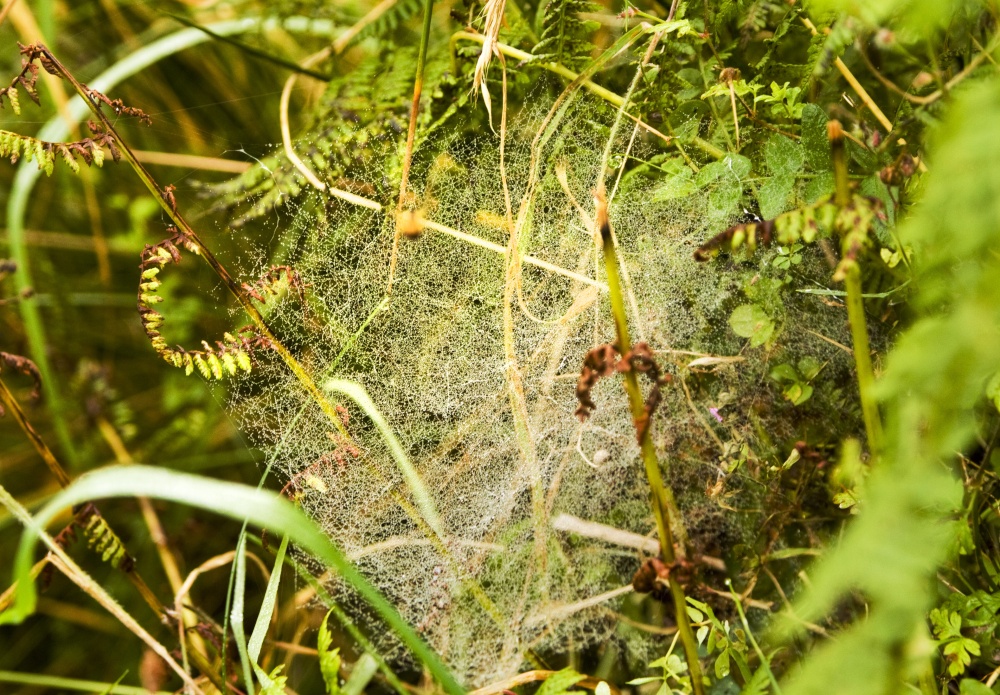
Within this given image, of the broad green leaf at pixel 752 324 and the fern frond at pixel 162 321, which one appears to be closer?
the fern frond at pixel 162 321

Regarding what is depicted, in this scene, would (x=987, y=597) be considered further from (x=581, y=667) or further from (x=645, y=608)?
(x=581, y=667)

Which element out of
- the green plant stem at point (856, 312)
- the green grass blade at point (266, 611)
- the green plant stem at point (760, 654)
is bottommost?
the green plant stem at point (760, 654)

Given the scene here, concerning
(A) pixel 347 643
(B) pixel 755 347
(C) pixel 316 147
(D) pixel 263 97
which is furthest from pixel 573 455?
(D) pixel 263 97

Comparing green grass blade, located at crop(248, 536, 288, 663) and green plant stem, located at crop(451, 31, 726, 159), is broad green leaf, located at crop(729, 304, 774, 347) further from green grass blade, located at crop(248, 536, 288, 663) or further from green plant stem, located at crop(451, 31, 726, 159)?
green grass blade, located at crop(248, 536, 288, 663)

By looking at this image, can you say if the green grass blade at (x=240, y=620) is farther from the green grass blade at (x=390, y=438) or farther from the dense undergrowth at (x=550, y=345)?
the green grass blade at (x=390, y=438)

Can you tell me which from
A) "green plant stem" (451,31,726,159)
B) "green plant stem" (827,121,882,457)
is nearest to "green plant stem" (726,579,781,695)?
"green plant stem" (827,121,882,457)

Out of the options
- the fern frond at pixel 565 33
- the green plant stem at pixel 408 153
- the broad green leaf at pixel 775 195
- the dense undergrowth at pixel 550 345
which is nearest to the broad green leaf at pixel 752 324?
the dense undergrowth at pixel 550 345

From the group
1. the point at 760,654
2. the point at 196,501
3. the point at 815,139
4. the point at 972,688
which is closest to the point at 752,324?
the point at 815,139

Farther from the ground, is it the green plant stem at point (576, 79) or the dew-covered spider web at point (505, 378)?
the green plant stem at point (576, 79)
